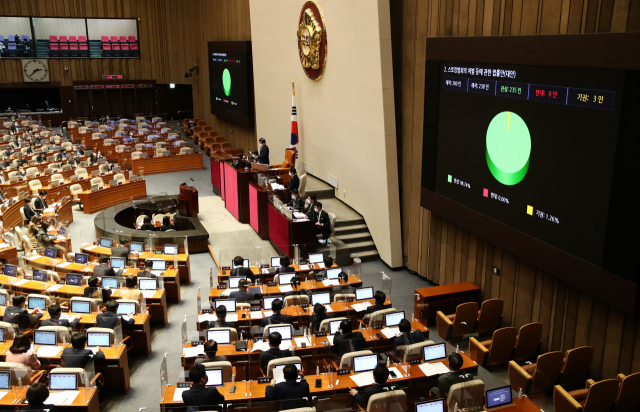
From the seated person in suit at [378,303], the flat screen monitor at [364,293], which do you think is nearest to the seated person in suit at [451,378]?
the seated person in suit at [378,303]

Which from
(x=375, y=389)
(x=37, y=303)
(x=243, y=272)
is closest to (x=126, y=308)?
(x=37, y=303)

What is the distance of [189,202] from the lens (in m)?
15.8

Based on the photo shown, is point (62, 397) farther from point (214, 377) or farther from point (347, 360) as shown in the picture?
point (347, 360)

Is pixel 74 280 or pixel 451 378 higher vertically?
pixel 451 378

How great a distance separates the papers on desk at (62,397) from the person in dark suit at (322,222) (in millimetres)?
6620

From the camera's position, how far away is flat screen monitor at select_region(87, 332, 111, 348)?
7883 millimetres

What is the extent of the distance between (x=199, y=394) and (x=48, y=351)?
2.92 meters

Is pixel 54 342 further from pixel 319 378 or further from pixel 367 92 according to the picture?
pixel 367 92

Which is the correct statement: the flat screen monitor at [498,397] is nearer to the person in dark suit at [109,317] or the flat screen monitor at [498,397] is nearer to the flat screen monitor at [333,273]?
the flat screen monitor at [333,273]

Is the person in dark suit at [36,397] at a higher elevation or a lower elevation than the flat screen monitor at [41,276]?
higher

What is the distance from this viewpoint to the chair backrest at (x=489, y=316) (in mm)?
9445

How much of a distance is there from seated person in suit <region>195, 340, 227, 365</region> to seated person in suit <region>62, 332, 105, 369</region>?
1.50 m

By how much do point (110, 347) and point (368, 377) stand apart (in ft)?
11.9

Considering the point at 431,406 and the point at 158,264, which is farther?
the point at 158,264
